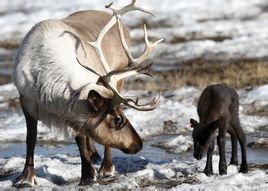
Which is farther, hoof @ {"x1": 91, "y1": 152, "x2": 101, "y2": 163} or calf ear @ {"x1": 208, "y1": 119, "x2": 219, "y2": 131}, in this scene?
hoof @ {"x1": 91, "y1": 152, "x2": 101, "y2": 163}

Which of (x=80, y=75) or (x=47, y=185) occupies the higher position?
(x=80, y=75)

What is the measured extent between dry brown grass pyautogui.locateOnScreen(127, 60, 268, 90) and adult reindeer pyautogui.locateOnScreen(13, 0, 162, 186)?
604 cm

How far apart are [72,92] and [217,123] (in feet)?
5.33

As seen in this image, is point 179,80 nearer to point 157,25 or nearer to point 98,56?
point 98,56

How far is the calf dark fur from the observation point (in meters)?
8.05

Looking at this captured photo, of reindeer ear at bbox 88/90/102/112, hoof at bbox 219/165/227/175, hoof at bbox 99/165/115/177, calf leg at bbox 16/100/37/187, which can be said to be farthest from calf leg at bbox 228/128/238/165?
calf leg at bbox 16/100/37/187

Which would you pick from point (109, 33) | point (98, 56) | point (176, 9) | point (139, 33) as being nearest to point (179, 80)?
point (109, 33)

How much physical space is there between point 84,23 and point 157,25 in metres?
17.4

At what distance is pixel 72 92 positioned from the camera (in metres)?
7.38

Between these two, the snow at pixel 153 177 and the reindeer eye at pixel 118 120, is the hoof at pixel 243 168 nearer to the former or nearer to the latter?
the snow at pixel 153 177

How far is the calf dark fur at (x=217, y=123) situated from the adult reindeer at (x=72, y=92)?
2.61 feet

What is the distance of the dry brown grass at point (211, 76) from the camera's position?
14.2 m

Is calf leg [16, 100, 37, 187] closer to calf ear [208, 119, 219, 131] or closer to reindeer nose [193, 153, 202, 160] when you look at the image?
reindeer nose [193, 153, 202, 160]

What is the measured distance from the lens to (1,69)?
18766 mm
